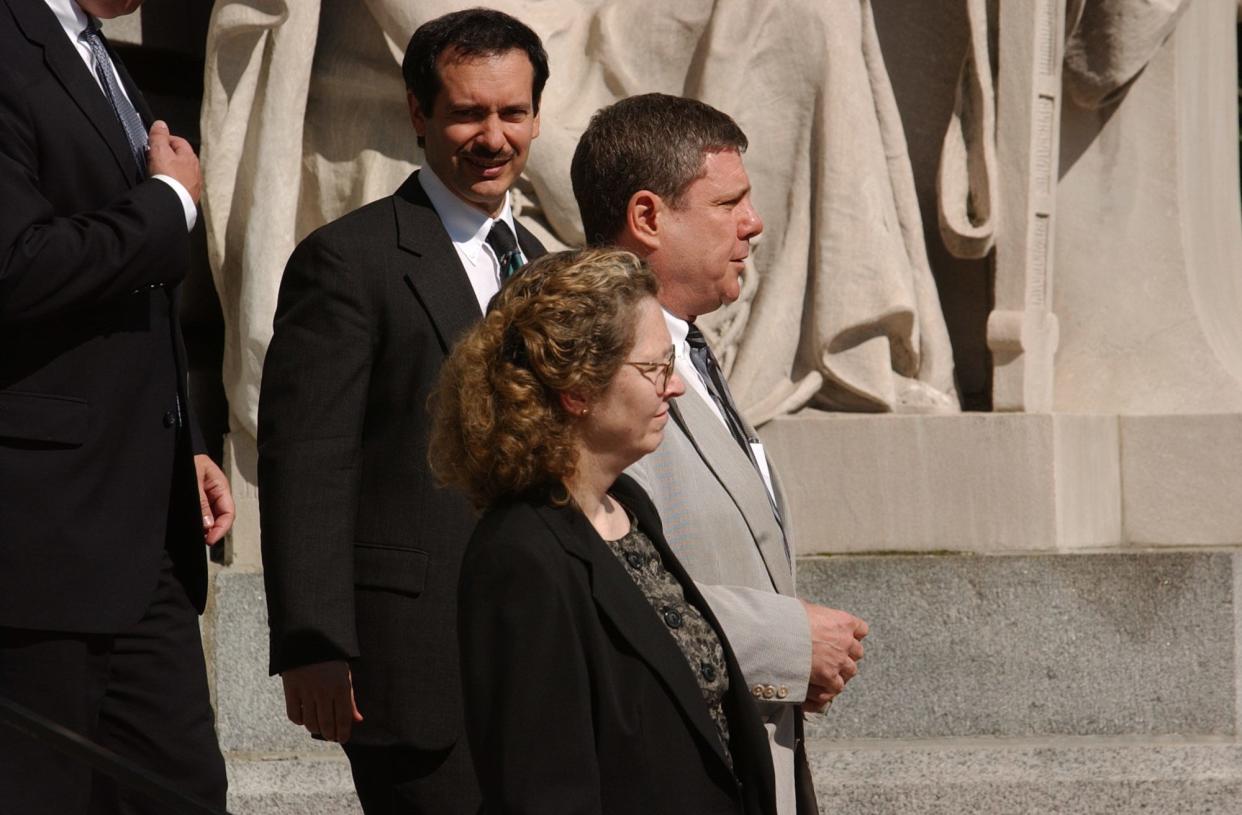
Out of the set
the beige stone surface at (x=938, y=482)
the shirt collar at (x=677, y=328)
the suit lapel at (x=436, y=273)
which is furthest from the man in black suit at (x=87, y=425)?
the beige stone surface at (x=938, y=482)

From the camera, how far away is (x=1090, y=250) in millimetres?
5652

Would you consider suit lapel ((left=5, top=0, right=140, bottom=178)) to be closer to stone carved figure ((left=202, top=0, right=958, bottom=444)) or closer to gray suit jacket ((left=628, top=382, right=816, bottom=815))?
gray suit jacket ((left=628, top=382, right=816, bottom=815))

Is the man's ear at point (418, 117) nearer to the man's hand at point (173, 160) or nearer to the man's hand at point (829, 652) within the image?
the man's hand at point (173, 160)

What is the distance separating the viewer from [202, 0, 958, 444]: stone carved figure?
527 cm

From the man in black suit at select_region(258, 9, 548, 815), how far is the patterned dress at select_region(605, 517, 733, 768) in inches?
27.3

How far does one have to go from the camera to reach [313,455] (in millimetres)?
2930

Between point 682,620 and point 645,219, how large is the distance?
0.76 meters

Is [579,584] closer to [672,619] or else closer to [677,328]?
[672,619]

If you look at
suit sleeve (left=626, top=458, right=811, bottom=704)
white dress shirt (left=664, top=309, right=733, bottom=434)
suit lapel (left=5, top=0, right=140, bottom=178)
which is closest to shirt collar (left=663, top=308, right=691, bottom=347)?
white dress shirt (left=664, top=309, right=733, bottom=434)

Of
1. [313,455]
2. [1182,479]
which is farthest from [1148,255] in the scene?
[313,455]

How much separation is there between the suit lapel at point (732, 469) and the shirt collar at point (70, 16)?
1.08 m

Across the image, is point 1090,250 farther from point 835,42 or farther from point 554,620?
point 554,620

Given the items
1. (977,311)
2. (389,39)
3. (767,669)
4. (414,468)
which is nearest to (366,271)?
(414,468)

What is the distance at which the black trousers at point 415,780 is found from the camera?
291cm
